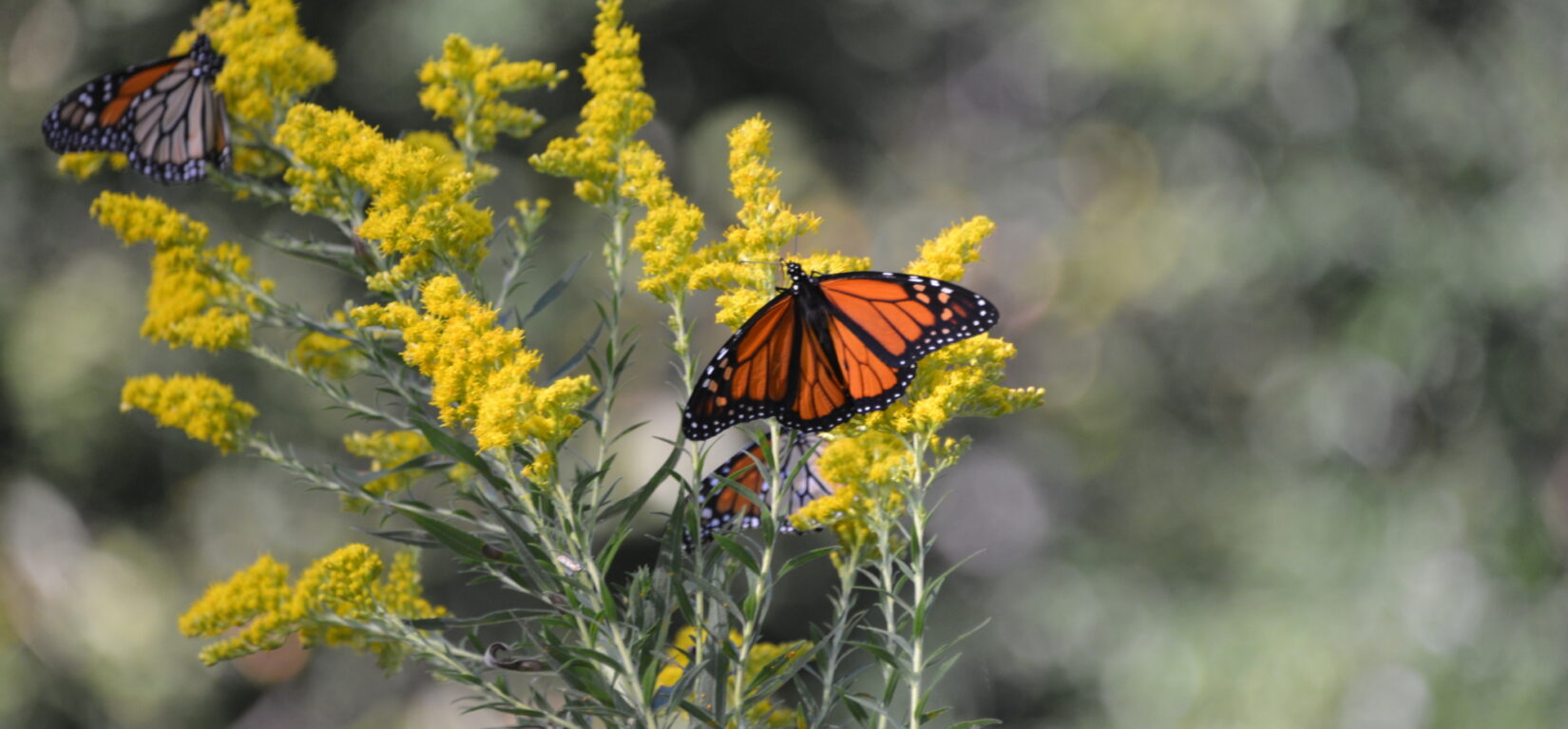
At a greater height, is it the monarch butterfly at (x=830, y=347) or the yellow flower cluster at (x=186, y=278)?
the yellow flower cluster at (x=186, y=278)

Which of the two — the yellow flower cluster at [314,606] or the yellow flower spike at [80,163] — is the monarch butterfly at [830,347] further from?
the yellow flower spike at [80,163]

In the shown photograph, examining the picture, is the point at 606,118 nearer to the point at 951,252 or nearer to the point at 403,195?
the point at 403,195

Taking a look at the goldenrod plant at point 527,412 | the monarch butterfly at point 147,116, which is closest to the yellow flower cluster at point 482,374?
the goldenrod plant at point 527,412

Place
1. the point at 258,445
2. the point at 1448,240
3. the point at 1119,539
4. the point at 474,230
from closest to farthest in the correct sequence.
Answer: the point at 474,230
the point at 258,445
the point at 1448,240
the point at 1119,539

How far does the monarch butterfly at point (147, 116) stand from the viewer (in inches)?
74.3

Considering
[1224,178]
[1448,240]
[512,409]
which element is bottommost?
[512,409]

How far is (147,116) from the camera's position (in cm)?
206

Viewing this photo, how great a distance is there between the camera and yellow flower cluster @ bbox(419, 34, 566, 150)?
1.50 m

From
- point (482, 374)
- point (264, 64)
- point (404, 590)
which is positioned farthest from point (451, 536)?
point (264, 64)

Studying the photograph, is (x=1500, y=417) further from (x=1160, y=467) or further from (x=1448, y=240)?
(x=1160, y=467)

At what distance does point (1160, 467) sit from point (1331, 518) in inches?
30.4

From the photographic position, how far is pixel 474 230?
3.90ft

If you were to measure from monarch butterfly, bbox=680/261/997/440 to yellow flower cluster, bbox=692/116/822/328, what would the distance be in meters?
0.02

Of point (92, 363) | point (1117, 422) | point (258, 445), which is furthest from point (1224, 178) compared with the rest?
point (92, 363)
